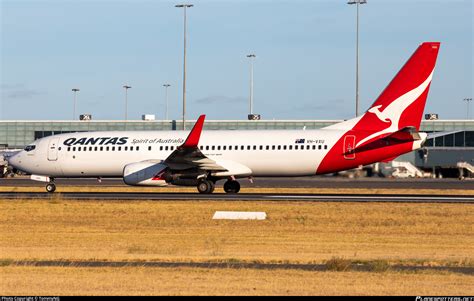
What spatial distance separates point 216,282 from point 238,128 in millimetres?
91679

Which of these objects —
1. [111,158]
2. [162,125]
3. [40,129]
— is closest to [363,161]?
[111,158]

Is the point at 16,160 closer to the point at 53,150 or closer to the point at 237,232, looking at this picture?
the point at 53,150

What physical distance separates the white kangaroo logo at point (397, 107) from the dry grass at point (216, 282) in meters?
29.1

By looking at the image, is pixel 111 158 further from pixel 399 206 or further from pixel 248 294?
pixel 248 294

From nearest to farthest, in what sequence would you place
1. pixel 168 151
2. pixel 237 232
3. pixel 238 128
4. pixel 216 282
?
pixel 216 282, pixel 237 232, pixel 168 151, pixel 238 128

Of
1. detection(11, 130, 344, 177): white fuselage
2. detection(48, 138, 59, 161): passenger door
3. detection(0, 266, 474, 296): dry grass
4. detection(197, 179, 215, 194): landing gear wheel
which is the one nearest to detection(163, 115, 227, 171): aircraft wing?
detection(197, 179, 215, 194): landing gear wheel

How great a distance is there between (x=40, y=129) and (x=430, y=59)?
244 ft

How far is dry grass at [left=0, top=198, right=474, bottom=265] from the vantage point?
22422 millimetres

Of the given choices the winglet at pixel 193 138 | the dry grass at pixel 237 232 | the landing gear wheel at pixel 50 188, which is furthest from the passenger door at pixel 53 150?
the dry grass at pixel 237 232

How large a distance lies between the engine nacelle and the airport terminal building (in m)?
51.2

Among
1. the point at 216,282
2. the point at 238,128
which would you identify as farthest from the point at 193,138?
the point at 238,128

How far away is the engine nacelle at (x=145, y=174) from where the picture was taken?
4681 cm

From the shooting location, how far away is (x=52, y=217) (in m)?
32.4

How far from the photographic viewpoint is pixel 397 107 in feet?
154
